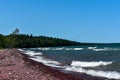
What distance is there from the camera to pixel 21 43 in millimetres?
180875

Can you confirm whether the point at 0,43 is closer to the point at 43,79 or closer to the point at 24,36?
the point at 24,36

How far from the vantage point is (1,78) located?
19.2 meters

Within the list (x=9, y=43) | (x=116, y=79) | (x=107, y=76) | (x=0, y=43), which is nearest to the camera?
(x=116, y=79)

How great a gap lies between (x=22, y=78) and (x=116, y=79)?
24.5ft

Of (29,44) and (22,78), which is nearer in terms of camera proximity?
(22,78)

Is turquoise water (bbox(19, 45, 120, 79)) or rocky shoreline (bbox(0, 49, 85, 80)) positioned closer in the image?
rocky shoreline (bbox(0, 49, 85, 80))

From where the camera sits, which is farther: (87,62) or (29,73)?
(87,62)

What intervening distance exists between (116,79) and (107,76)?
1.68m

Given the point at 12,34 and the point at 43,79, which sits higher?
the point at 12,34

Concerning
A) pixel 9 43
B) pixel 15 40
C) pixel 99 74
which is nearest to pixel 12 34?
pixel 15 40

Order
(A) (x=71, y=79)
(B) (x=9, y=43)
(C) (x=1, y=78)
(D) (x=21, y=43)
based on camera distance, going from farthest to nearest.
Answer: (D) (x=21, y=43)
(B) (x=9, y=43)
(A) (x=71, y=79)
(C) (x=1, y=78)

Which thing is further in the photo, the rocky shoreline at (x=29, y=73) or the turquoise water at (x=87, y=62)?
the turquoise water at (x=87, y=62)

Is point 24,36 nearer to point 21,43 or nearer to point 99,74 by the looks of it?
point 21,43

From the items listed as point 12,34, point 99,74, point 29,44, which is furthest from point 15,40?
point 99,74
